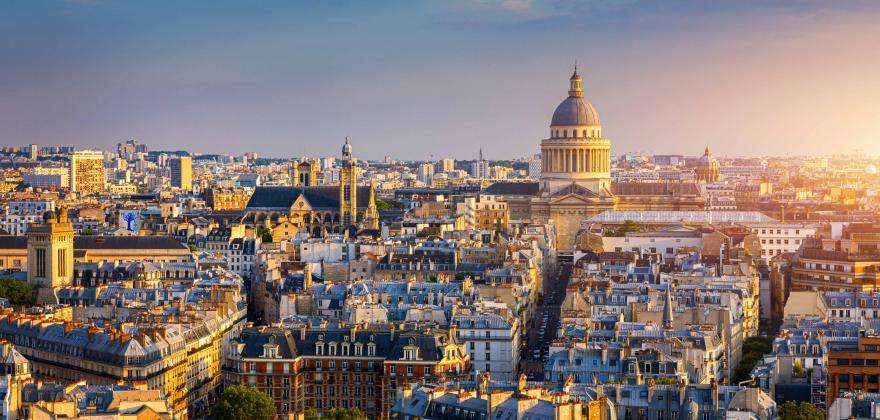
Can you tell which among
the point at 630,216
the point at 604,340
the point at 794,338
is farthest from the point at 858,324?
the point at 630,216

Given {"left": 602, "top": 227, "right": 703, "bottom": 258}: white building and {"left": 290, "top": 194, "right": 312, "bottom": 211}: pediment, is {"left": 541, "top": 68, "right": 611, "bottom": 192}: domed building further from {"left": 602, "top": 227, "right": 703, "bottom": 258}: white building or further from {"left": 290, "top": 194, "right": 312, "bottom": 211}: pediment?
{"left": 602, "top": 227, "right": 703, "bottom": 258}: white building

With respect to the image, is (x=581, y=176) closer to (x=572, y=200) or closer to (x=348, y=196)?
(x=572, y=200)

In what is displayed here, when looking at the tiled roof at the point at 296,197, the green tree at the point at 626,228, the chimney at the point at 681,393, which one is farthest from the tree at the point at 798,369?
the tiled roof at the point at 296,197

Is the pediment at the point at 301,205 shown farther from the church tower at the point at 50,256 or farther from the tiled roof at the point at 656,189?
the church tower at the point at 50,256

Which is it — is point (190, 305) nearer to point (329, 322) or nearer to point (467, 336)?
point (329, 322)

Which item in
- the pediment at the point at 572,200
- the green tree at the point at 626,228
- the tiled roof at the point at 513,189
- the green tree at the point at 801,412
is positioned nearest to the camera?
the green tree at the point at 801,412
